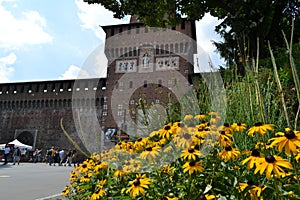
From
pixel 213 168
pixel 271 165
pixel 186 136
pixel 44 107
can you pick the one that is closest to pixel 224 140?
pixel 213 168

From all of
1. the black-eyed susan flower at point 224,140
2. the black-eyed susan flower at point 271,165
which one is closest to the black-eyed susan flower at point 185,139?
the black-eyed susan flower at point 224,140

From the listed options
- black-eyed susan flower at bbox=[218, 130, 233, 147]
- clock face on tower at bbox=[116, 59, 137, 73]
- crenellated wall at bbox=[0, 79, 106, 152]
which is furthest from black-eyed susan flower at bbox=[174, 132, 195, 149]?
clock face on tower at bbox=[116, 59, 137, 73]

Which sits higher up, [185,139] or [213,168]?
[185,139]

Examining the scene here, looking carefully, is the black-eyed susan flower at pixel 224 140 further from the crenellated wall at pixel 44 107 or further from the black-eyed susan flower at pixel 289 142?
the crenellated wall at pixel 44 107

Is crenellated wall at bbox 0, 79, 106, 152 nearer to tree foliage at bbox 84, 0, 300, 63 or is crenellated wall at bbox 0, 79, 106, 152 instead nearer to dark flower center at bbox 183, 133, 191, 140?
tree foliage at bbox 84, 0, 300, 63

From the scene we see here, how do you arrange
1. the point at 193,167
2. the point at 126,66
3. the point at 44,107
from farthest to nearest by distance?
the point at 44,107, the point at 126,66, the point at 193,167

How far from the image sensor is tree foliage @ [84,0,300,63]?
7.59m

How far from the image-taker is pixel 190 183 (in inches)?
54.2

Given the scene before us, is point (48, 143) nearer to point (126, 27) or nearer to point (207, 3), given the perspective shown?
point (126, 27)

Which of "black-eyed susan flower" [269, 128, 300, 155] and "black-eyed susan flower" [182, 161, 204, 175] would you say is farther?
"black-eyed susan flower" [182, 161, 204, 175]

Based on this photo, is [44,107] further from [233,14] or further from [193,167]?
[193,167]

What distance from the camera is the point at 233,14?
822cm

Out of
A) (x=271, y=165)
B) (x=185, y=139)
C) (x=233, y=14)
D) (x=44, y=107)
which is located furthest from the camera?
(x=44, y=107)

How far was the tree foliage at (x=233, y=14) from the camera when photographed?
759 centimetres
